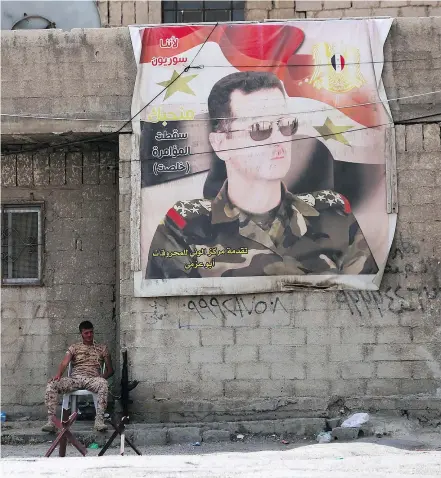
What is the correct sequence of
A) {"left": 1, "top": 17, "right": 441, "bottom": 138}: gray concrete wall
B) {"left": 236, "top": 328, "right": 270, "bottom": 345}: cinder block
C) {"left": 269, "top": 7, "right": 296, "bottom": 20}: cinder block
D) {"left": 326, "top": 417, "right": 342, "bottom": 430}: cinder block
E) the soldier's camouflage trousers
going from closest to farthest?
the soldier's camouflage trousers
{"left": 326, "top": 417, "right": 342, "bottom": 430}: cinder block
{"left": 236, "top": 328, "right": 270, "bottom": 345}: cinder block
{"left": 1, "top": 17, "right": 441, "bottom": 138}: gray concrete wall
{"left": 269, "top": 7, "right": 296, "bottom": 20}: cinder block

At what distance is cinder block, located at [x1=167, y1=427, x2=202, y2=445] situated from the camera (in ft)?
33.1

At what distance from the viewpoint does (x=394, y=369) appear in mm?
10406

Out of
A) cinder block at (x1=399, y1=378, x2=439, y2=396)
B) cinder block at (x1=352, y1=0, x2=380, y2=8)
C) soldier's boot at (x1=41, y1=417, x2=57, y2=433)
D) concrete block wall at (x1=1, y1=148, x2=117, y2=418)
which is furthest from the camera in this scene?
cinder block at (x1=352, y1=0, x2=380, y2=8)

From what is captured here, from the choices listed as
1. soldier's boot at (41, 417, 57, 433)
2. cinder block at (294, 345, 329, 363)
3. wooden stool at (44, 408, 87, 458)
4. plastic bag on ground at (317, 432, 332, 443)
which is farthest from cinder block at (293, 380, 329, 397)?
wooden stool at (44, 408, 87, 458)

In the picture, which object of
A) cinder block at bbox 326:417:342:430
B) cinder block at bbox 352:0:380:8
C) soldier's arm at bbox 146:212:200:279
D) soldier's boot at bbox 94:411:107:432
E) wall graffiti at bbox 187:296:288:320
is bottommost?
cinder block at bbox 326:417:342:430

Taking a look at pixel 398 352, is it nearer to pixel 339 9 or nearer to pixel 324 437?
pixel 324 437

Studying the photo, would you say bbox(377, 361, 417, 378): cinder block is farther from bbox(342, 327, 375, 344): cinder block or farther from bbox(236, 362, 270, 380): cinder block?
bbox(236, 362, 270, 380): cinder block

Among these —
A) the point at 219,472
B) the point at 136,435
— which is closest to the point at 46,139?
the point at 136,435

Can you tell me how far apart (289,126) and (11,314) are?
393cm

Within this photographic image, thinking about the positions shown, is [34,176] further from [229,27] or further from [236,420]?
[236,420]

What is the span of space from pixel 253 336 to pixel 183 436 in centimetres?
131

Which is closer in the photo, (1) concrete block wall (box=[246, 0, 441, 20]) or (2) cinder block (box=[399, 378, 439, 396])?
(2) cinder block (box=[399, 378, 439, 396])

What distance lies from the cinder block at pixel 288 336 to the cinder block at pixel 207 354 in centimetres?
60

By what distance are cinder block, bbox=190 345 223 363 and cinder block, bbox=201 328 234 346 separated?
0.06m
